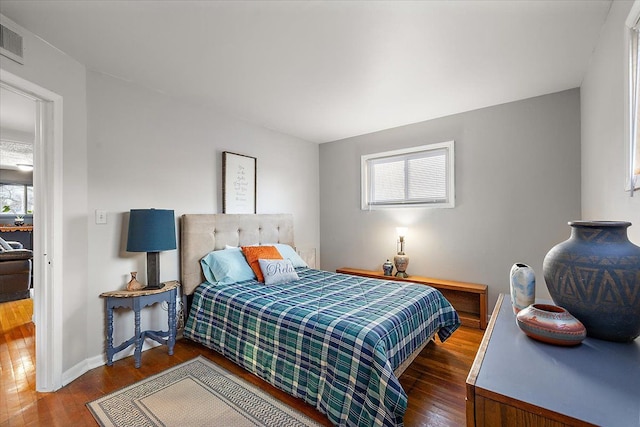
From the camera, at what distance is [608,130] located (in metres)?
1.80

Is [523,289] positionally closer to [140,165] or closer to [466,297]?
[466,297]

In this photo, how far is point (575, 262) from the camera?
100 cm

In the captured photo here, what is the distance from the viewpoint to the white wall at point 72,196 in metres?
2.02

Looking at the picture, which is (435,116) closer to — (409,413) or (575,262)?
(575,262)

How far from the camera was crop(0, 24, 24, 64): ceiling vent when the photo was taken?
5.41 ft

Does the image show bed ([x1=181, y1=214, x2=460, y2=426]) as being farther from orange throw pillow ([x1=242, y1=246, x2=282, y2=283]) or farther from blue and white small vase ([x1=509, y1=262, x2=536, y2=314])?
blue and white small vase ([x1=509, y1=262, x2=536, y2=314])

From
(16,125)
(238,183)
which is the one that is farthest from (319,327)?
(16,125)

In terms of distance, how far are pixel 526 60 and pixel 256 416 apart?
316cm

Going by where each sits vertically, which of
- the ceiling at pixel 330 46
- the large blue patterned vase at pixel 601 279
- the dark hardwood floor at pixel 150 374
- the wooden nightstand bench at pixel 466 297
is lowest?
the dark hardwood floor at pixel 150 374

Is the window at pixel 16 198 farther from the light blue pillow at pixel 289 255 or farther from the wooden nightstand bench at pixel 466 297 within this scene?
the wooden nightstand bench at pixel 466 297

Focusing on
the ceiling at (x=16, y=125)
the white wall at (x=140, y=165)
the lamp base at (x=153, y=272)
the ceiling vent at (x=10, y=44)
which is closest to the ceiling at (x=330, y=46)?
the ceiling vent at (x=10, y=44)

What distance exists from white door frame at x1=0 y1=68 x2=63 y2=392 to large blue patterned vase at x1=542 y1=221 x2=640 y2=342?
2.90 metres

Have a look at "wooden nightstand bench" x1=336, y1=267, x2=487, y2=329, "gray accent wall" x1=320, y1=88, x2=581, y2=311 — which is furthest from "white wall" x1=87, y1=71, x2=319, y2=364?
"wooden nightstand bench" x1=336, y1=267, x2=487, y2=329

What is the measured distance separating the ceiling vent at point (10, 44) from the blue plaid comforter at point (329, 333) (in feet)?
6.75
